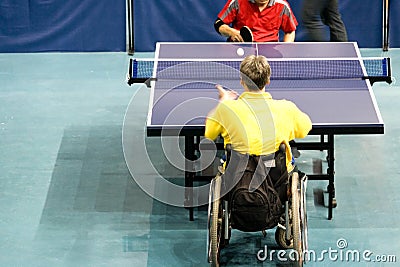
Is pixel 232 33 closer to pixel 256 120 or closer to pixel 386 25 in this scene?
pixel 256 120

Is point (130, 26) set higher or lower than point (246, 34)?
lower

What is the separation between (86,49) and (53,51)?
38 cm

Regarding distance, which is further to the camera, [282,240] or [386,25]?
[386,25]

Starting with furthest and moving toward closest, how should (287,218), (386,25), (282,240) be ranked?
(386,25) < (282,240) < (287,218)

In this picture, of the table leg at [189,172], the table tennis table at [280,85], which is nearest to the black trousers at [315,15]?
the table tennis table at [280,85]

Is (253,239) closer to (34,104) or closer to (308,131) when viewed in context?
→ (308,131)

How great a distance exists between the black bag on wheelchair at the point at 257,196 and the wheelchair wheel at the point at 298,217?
118mm

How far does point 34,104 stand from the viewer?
366 inches

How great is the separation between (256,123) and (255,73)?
34 cm

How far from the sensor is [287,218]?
19.4 ft

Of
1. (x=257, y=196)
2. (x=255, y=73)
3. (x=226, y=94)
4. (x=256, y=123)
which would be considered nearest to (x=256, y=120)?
(x=256, y=123)

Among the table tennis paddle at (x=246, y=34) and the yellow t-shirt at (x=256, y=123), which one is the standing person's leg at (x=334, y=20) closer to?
the table tennis paddle at (x=246, y=34)

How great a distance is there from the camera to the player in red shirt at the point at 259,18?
8547mm

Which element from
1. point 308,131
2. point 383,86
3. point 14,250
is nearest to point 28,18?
point 383,86
